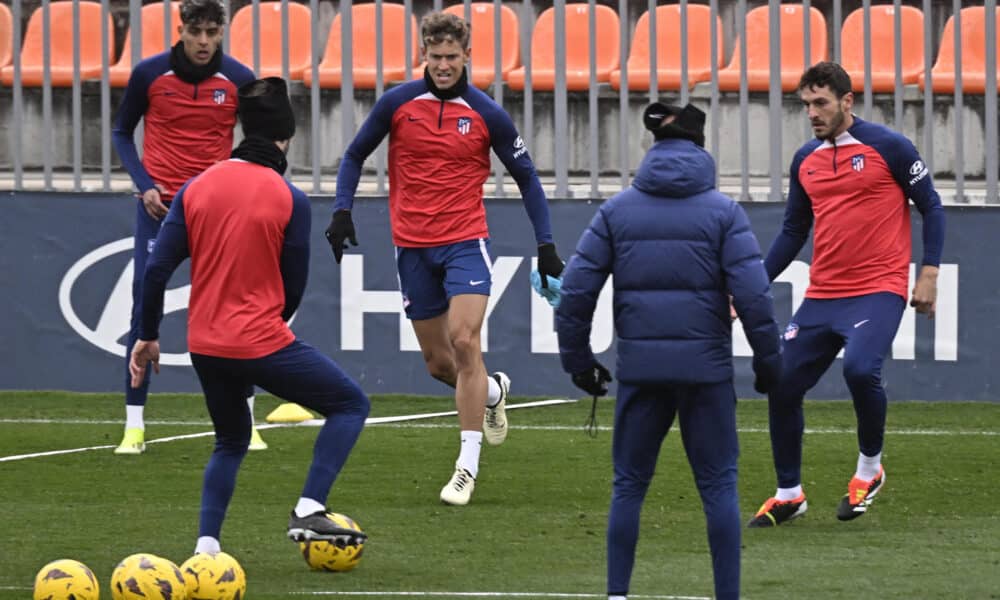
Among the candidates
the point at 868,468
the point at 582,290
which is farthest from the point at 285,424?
the point at 582,290

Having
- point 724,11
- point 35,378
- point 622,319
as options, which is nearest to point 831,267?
point 622,319

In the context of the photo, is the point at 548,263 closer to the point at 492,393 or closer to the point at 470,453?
the point at 470,453

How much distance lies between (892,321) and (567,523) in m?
1.68

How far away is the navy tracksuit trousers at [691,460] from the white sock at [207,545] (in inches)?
60.1

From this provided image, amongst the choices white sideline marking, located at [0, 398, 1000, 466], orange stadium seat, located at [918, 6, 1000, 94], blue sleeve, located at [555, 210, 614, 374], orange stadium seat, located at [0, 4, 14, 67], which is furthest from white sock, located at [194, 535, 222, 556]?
orange stadium seat, located at [0, 4, 14, 67]

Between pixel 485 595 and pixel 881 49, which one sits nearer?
pixel 485 595

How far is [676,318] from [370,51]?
7.48 metres

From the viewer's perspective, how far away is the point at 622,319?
6.15 metres

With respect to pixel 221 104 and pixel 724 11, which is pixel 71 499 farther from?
pixel 724 11

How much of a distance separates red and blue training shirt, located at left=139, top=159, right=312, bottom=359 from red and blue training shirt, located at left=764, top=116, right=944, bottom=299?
2505 mm

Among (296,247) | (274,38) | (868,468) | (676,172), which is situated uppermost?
(274,38)

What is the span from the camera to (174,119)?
33.0 feet

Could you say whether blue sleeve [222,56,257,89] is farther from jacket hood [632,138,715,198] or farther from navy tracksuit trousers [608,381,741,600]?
navy tracksuit trousers [608,381,741,600]

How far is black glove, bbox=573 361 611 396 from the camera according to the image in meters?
6.15
